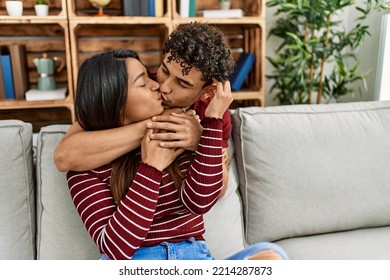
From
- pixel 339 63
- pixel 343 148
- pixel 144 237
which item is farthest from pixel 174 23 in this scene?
pixel 144 237

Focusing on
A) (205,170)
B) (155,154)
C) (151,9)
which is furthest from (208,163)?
(151,9)

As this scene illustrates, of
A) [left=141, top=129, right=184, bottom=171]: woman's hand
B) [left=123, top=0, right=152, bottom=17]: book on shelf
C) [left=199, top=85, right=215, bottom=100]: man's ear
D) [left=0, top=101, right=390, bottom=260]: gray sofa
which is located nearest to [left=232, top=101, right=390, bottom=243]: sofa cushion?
[left=0, top=101, right=390, bottom=260]: gray sofa

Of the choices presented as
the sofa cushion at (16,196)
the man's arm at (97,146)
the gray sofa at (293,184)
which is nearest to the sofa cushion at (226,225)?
the gray sofa at (293,184)

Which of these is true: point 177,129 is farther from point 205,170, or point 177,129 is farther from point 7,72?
point 7,72

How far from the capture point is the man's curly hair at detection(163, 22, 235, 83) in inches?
33.4

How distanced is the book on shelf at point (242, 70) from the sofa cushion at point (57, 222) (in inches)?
48.6

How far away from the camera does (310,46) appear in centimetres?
214

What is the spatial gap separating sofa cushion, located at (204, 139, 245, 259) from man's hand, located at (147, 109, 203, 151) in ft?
1.10

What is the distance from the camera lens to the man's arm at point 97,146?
34.5 inches

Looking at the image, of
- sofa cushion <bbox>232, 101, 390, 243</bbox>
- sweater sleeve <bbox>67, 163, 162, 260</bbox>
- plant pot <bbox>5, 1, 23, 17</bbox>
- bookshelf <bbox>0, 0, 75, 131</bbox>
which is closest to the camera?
sweater sleeve <bbox>67, 163, 162, 260</bbox>

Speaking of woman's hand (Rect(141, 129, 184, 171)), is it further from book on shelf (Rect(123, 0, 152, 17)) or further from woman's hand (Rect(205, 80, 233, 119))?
book on shelf (Rect(123, 0, 152, 17))

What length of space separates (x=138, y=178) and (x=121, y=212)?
0.26 feet
